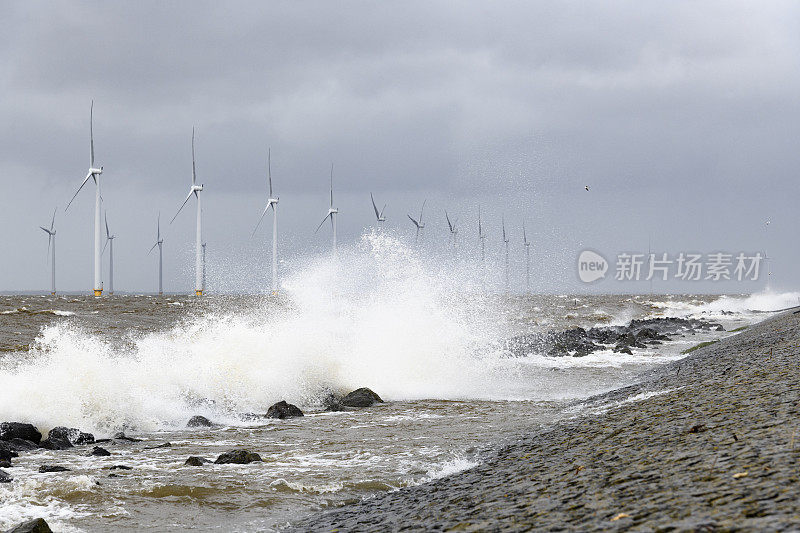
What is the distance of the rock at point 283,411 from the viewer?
16.2m

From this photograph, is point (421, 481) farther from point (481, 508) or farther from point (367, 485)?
point (481, 508)

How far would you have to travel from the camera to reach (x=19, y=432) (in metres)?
12.7

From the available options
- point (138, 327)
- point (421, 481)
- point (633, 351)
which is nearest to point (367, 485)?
point (421, 481)

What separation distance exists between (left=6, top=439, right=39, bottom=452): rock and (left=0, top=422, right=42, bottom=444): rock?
0.24m

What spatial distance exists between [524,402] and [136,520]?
1097 cm

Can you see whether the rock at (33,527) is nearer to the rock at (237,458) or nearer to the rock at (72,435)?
the rock at (237,458)

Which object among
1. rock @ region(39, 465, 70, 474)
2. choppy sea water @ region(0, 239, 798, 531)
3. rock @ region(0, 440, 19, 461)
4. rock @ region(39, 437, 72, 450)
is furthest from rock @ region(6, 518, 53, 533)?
rock @ region(39, 437, 72, 450)

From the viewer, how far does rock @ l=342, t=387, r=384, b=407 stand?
18.0 meters

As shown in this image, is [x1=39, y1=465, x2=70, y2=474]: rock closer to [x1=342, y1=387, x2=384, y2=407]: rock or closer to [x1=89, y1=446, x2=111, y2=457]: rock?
[x1=89, y1=446, x2=111, y2=457]: rock

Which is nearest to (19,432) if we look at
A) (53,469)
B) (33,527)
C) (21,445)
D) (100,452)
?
(21,445)

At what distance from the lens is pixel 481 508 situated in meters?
6.42

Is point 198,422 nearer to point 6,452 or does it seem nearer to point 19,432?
point 19,432

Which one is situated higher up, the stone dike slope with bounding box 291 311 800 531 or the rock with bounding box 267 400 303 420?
the stone dike slope with bounding box 291 311 800 531

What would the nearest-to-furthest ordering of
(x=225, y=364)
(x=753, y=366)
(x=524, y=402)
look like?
(x=753, y=366), (x=524, y=402), (x=225, y=364)
